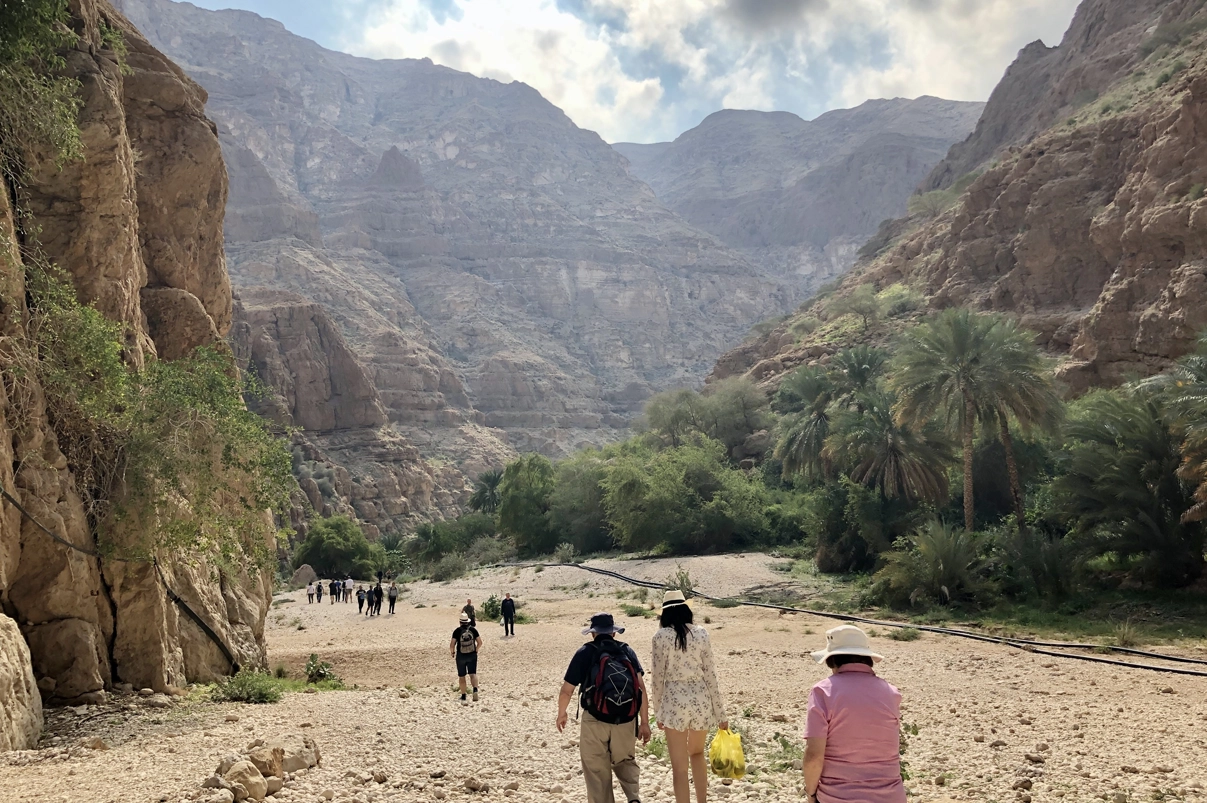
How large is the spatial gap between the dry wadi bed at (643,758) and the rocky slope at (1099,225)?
19.9 metres

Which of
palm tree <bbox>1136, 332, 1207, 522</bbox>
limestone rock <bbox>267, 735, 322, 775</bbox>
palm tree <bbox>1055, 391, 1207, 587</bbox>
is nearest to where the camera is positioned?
limestone rock <bbox>267, 735, 322, 775</bbox>

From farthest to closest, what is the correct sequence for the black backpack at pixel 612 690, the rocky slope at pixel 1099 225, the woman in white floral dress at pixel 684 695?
the rocky slope at pixel 1099 225, the woman in white floral dress at pixel 684 695, the black backpack at pixel 612 690

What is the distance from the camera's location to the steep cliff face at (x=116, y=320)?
902 cm

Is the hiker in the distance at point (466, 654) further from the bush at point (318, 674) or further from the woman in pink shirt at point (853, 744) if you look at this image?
the woman in pink shirt at point (853, 744)

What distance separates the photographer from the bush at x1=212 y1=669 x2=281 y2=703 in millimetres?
10062

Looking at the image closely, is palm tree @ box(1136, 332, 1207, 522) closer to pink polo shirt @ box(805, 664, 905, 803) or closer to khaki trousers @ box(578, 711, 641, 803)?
khaki trousers @ box(578, 711, 641, 803)

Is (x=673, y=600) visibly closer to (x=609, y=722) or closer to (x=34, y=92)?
(x=609, y=722)

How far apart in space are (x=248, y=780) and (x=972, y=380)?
872 inches

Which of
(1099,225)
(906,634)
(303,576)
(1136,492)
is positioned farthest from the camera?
(303,576)

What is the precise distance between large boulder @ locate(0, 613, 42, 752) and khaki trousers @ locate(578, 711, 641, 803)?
504cm

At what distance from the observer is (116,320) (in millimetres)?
11508

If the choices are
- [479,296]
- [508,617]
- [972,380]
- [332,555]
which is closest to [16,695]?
[508,617]

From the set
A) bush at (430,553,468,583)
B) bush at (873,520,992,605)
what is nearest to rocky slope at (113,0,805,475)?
bush at (430,553,468,583)

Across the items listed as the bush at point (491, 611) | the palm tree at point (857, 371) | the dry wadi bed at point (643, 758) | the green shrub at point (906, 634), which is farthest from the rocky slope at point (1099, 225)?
the bush at point (491, 611)
